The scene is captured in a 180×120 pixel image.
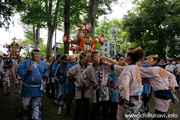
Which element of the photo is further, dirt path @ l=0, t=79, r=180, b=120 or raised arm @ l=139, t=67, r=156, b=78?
dirt path @ l=0, t=79, r=180, b=120

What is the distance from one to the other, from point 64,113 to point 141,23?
662 inches

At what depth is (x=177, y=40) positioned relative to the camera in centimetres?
1734

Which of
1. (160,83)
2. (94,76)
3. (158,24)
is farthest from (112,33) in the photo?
(160,83)

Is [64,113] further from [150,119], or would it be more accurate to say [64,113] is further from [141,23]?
[141,23]

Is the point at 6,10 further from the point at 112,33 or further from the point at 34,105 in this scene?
the point at 112,33

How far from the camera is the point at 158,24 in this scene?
18656 mm

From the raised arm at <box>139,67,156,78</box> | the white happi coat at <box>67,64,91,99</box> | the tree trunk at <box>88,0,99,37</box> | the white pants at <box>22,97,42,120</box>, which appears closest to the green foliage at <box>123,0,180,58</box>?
the tree trunk at <box>88,0,99,37</box>

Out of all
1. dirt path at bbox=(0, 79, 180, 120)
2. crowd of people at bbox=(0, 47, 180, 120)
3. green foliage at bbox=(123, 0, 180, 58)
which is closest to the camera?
crowd of people at bbox=(0, 47, 180, 120)

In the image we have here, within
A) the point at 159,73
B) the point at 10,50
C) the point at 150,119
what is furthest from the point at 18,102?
the point at 10,50

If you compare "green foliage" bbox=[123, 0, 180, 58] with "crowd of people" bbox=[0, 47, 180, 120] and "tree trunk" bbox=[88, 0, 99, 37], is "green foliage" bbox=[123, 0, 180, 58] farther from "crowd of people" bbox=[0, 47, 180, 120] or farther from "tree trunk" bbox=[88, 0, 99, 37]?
"crowd of people" bbox=[0, 47, 180, 120]

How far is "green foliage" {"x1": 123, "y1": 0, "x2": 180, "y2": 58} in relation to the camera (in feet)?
56.7

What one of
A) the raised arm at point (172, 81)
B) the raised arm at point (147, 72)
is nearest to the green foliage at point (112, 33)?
the raised arm at point (172, 81)

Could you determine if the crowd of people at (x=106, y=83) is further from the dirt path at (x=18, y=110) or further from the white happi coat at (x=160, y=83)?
the dirt path at (x=18, y=110)

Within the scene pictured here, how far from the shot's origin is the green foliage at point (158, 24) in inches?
680
